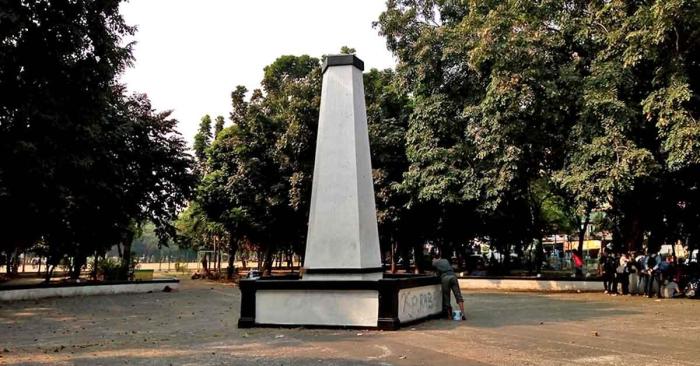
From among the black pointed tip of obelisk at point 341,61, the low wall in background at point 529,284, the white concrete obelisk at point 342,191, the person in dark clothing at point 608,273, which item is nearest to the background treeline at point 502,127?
the person in dark clothing at point 608,273

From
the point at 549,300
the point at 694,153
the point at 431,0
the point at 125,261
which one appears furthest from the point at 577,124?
the point at 125,261

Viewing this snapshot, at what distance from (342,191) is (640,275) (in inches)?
522

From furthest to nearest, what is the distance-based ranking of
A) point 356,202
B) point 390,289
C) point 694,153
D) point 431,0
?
point 431,0 < point 694,153 < point 356,202 < point 390,289

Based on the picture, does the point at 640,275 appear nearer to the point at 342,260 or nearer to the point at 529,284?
the point at 529,284

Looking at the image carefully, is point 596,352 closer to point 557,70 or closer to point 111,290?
point 557,70

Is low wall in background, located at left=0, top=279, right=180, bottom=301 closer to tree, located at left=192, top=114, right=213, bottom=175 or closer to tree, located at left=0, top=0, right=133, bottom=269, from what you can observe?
tree, located at left=0, top=0, right=133, bottom=269

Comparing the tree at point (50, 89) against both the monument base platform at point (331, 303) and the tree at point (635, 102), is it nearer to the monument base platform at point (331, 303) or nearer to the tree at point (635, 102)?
the monument base platform at point (331, 303)

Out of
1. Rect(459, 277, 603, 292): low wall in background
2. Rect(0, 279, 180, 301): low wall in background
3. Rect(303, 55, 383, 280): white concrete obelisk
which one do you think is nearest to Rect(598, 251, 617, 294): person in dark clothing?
Rect(459, 277, 603, 292): low wall in background

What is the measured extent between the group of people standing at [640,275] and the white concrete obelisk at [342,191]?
38.9ft

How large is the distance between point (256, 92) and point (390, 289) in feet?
75.3

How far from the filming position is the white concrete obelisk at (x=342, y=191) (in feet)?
38.3

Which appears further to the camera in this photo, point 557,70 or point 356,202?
point 557,70

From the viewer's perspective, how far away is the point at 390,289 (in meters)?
10.7

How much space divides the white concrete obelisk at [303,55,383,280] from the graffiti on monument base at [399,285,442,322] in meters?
0.90
